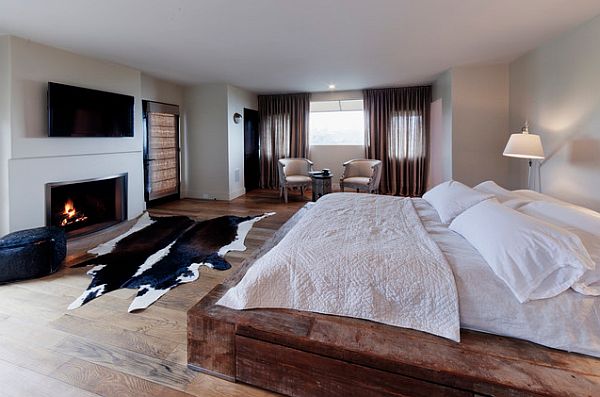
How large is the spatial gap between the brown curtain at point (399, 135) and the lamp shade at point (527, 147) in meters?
3.49

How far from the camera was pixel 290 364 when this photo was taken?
142 centimetres

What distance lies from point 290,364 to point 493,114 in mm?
4810

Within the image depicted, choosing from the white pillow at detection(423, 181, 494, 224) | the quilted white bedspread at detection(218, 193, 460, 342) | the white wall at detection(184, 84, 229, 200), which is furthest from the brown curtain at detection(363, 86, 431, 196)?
the quilted white bedspread at detection(218, 193, 460, 342)

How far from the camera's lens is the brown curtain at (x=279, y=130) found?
24.4 ft

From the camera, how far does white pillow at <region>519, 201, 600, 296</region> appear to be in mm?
1299

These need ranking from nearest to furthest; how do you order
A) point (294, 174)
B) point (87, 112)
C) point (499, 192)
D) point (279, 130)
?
1. point (499, 192)
2. point (87, 112)
3. point (294, 174)
4. point (279, 130)

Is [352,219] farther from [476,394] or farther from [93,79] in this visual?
[93,79]

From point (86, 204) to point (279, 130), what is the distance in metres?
4.45

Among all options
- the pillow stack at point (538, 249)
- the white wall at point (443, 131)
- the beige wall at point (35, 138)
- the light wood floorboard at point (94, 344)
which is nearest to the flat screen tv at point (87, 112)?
the beige wall at point (35, 138)

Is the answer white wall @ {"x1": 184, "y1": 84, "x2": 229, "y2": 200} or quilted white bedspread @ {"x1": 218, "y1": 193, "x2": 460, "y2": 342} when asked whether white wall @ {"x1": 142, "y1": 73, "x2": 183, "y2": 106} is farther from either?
quilted white bedspread @ {"x1": 218, "y1": 193, "x2": 460, "y2": 342}

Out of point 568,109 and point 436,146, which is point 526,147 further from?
point 436,146

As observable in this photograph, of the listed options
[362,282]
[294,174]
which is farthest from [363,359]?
[294,174]

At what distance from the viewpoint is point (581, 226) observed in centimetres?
172

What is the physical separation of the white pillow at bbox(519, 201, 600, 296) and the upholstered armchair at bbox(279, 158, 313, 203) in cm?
448
